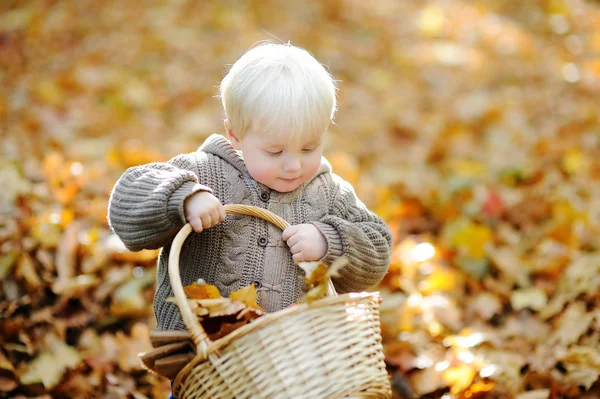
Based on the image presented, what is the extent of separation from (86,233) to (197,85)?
2339 mm

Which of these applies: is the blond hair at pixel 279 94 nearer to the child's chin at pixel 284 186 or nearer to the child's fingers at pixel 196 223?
the child's chin at pixel 284 186

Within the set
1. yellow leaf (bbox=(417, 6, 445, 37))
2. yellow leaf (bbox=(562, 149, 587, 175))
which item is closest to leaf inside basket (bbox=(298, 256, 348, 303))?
yellow leaf (bbox=(562, 149, 587, 175))

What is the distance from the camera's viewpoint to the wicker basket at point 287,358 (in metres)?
1.70

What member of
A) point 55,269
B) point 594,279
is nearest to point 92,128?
point 55,269

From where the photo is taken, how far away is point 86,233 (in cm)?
327

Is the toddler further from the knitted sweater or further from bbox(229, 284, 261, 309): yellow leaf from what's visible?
bbox(229, 284, 261, 309): yellow leaf

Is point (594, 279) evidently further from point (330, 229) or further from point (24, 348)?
point (24, 348)

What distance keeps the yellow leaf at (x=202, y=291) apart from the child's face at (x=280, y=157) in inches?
15.5

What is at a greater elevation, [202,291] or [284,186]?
[284,186]

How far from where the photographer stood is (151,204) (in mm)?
1962

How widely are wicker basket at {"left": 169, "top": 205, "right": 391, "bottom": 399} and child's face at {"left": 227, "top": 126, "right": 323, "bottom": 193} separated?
476 millimetres

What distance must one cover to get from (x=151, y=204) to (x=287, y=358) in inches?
23.8

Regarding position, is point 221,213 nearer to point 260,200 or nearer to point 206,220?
point 206,220

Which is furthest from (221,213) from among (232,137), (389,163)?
(389,163)
